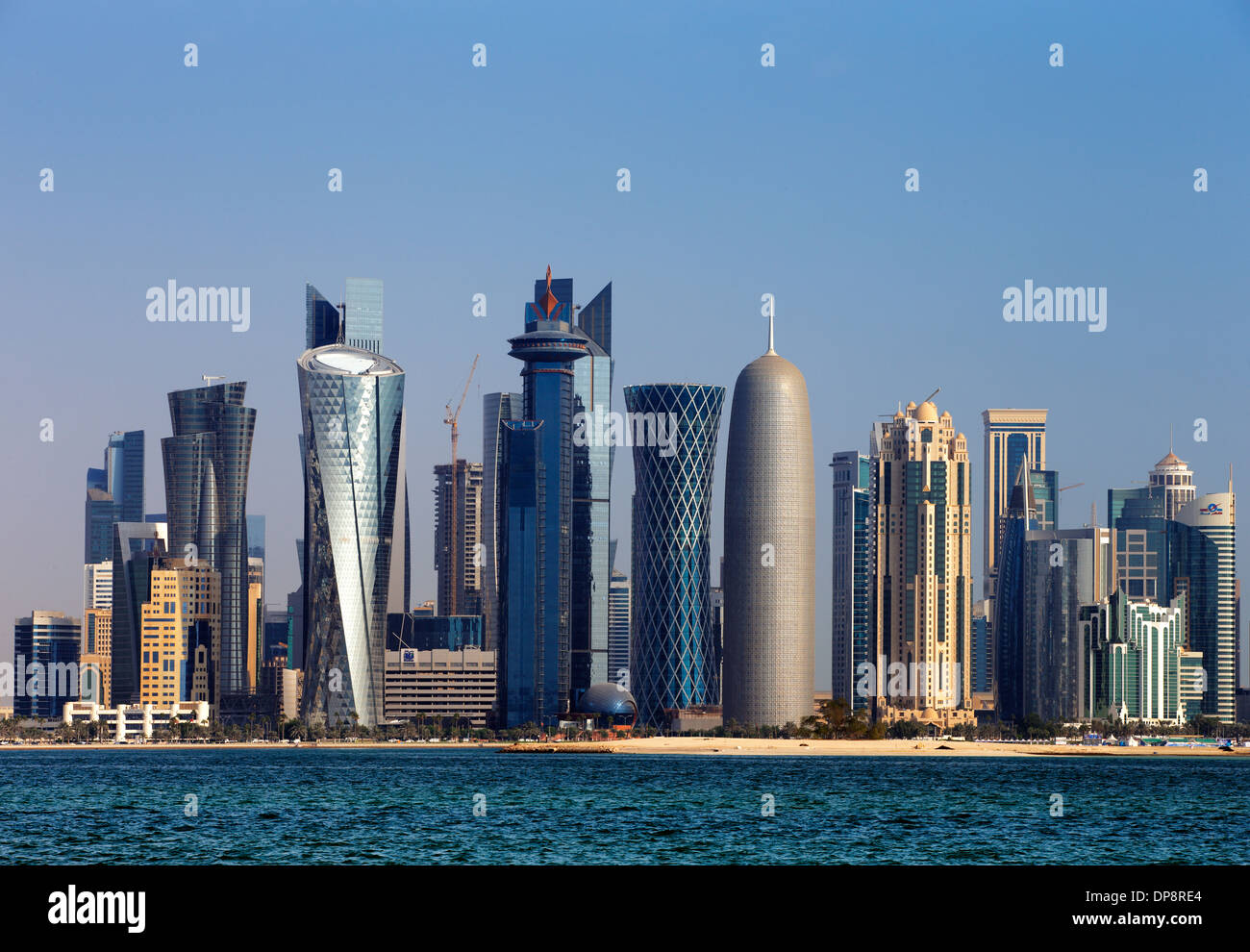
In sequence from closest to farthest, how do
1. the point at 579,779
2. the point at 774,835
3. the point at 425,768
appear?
the point at 774,835
the point at 579,779
the point at 425,768

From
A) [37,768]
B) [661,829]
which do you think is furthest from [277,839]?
[37,768]

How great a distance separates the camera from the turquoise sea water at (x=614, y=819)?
2576 inches

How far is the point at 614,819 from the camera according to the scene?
8569 cm

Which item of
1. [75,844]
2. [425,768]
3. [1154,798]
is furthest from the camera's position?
[425,768]

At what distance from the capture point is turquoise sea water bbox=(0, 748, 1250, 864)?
65.4 meters

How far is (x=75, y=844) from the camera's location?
2717 inches

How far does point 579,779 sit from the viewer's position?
148 metres
